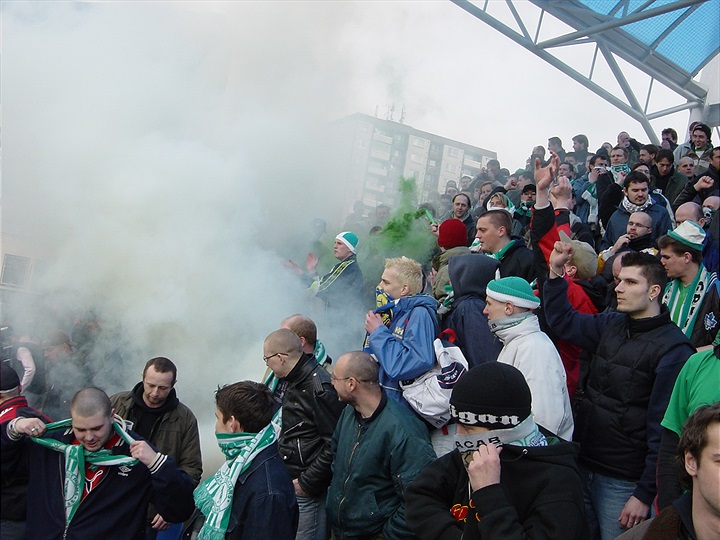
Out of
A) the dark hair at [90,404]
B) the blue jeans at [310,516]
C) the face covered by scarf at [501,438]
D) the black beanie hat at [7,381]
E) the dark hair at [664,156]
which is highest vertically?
the dark hair at [664,156]

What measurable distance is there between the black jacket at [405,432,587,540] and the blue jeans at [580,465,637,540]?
121 cm

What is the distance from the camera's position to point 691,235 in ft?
12.1

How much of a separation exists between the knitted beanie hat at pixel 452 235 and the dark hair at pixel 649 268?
221 cm

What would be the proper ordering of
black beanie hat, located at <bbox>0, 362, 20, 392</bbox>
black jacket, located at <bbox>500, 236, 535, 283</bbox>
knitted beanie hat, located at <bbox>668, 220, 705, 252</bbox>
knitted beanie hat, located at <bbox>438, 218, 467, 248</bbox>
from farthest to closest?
1. knitted beanie hat, located at <bbox>438, 218, 467, 248</bbox>
2. black jacket, located at <bbox>500, 236, 535, 283</bbox>
3. knitted beanie hat, located at <bbox>668, 220, 705, 252</bbox>
4. black beanie hat, located at <bbox>0, 362, 20, 392</bbox>

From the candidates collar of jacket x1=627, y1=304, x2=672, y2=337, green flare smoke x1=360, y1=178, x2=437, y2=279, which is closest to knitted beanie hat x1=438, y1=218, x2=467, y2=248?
green flare smoke x1=360, y1=178, x2=437, y2=279

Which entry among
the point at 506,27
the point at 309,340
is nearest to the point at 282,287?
the point at 309,340

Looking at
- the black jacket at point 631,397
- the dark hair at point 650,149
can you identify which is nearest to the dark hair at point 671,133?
the dark hair at point 650,149

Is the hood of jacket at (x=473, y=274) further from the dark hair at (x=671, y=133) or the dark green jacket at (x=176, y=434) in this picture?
the dark hair at (x=671, y=133)

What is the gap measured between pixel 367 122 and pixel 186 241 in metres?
5.83

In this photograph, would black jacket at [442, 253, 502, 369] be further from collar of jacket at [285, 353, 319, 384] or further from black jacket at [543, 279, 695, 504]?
collar of jacket at [285, 353, 319, 384]

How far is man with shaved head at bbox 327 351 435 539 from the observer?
316 centimetres

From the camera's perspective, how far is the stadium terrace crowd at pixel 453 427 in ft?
6.91

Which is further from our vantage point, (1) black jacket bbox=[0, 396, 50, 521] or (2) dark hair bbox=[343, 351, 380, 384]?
(2) dark hair bbox=[343, 351, 380, 384]

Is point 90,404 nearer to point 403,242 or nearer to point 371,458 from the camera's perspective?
point 371,458
